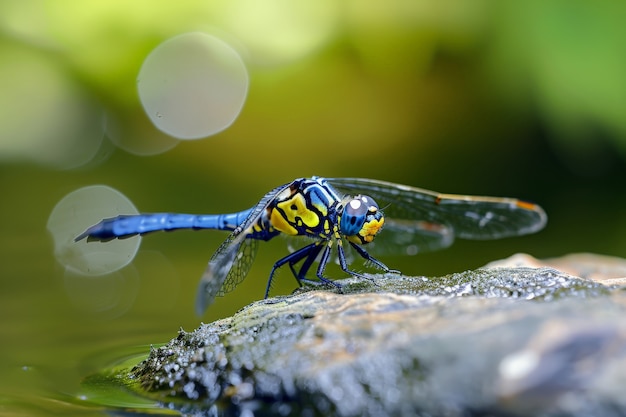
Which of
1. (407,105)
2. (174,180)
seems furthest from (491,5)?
(174,180)

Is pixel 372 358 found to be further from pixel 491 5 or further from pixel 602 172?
pixel 602 172

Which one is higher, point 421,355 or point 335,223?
point 335,223

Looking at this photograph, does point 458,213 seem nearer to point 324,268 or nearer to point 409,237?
point 409,237

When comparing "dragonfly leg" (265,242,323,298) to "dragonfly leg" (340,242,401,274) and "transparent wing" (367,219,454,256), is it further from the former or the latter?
"transparent wing" (367,219,454,256)

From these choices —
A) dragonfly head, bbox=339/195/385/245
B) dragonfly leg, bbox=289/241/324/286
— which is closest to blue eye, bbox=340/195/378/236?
dragonfly head, bbox=339/195/385/245

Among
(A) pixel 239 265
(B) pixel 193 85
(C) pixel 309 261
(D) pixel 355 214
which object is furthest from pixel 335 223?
(B) pixel 193 85

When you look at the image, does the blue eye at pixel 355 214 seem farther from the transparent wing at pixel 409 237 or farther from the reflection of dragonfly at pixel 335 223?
the transparent wing at pixel 409 237

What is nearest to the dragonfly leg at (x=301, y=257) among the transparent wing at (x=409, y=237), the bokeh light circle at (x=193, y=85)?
the transparent wing at (x=409, y=237)
